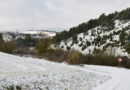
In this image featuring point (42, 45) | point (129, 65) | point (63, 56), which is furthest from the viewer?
point (42, 45)

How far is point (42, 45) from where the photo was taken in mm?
74438

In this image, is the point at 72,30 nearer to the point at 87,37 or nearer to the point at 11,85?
the point at 87,37

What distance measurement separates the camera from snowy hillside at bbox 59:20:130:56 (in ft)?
278

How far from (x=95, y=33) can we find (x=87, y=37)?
172 inches

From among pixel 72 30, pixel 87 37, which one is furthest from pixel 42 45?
pixel 72 30

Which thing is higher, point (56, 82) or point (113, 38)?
point (113, 38)

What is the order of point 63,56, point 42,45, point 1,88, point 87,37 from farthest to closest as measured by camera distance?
1. point 87,37
2. point 42,45
3. point 63,56
4. point 1,88

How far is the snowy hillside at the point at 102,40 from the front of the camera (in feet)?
278

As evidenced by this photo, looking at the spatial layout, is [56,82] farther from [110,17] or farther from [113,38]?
[110,17]

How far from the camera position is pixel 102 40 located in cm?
9931

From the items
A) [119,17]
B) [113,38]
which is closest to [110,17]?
[119,17]

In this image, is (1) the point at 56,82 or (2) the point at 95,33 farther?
(2) the point at 95,33

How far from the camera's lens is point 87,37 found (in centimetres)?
12244

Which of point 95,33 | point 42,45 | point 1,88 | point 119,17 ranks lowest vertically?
point 1,88
